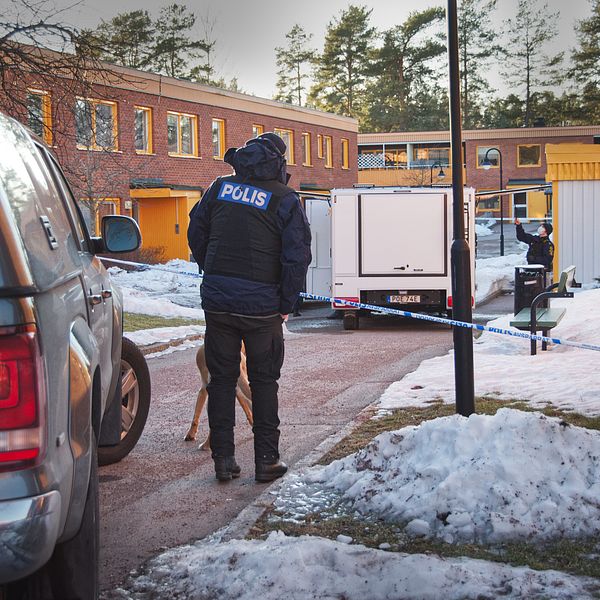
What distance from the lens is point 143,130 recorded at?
39.0 metres

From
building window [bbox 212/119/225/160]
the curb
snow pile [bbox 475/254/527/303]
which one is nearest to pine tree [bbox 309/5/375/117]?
building window [bbox 212/119/225/160]

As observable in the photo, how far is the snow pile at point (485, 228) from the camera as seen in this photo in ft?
205

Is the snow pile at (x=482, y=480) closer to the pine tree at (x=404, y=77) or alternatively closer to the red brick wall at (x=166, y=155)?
the red brick wall at (x=166, y=155)

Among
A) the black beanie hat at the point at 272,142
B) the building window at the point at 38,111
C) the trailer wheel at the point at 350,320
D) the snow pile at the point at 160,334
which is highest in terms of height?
the building window at the point at 38,111

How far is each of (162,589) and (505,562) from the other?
4.80 ft

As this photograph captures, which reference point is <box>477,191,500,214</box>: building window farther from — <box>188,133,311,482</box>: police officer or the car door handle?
the car door handle

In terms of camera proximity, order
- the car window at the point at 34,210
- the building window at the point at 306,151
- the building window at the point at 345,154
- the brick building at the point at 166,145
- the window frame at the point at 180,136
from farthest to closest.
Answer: the building window at the point at 345,154 < the building window at the point at 306,151 < the window frame at the point at 180,136 < the brick building at the point at 166,145 < the car window at the point at 34,210

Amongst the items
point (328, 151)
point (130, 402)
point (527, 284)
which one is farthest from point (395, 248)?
point (328, 151)

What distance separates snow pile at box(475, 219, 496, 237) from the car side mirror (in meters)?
55.2

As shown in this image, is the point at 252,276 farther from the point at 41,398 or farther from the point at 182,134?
the point at 182,134

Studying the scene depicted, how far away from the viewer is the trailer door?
62.5 feet

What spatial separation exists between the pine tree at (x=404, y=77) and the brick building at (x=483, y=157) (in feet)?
21.3

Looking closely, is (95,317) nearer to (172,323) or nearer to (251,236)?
(251,236)

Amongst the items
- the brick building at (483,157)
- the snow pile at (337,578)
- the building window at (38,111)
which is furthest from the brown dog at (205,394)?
the brick building at (483,157)
